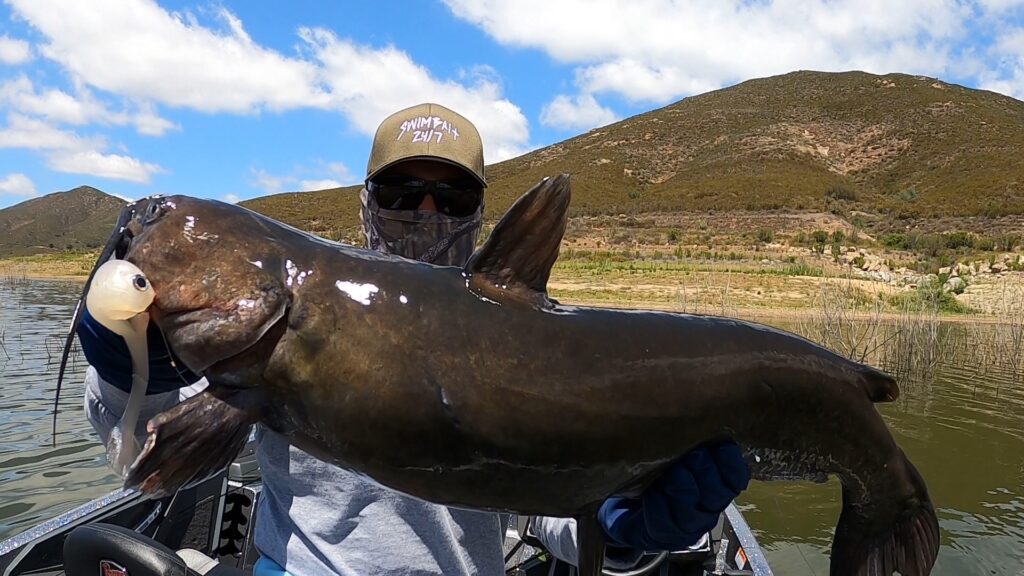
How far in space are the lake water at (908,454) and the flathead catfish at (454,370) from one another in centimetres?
477

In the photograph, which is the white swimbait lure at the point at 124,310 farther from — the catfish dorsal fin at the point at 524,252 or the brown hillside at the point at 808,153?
the brown hillside at the point at 808,153

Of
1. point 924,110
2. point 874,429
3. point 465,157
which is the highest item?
point 924,110

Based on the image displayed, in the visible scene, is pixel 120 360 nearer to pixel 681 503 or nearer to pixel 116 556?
pixel 116 556

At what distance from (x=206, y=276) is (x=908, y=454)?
9458 millimetres

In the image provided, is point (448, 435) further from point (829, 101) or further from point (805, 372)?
point (829, 101)

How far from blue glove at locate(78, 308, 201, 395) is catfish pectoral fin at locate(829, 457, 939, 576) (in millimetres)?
2132

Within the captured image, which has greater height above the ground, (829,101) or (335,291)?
(829,101)

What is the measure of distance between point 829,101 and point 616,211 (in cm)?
4340

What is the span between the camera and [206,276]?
161 centimetres

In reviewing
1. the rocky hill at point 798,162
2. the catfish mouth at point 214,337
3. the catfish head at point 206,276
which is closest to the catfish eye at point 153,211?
the catfish head at point 206,276

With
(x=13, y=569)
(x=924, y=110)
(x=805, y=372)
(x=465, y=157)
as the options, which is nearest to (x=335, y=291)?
(x=465, y=157)

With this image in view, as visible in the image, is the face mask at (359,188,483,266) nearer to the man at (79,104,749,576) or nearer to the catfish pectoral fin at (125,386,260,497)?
the man at (79,104,749,576)

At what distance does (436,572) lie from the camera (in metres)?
1.96

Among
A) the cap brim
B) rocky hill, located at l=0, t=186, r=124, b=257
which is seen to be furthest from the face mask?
rocky hill, located at l=0, t=186, r=124, b=257
